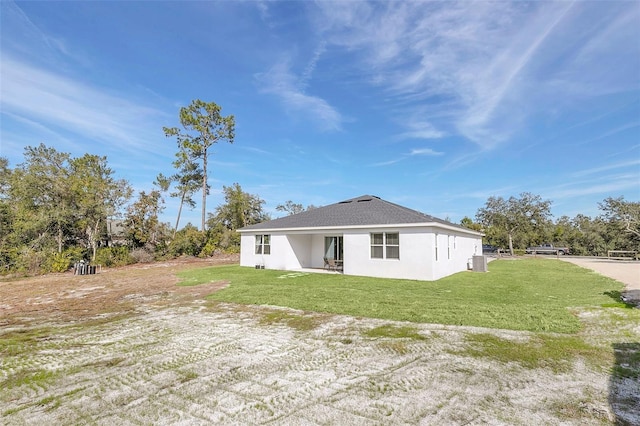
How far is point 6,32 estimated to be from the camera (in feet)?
33.4

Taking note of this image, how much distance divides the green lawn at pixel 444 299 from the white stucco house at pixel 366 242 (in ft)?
5.40

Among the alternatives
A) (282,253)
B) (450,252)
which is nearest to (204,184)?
(282,253)

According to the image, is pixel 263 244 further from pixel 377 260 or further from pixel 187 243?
pixel 187 243

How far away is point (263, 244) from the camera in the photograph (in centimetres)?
1817

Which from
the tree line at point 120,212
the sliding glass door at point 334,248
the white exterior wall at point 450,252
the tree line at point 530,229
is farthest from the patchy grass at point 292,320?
the tree line at point 530,229

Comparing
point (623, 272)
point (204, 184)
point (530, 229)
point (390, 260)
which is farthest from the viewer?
point (530, 229)

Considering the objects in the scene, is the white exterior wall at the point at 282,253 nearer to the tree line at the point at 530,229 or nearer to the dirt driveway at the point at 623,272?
the dirt driveway at the point at 623,272

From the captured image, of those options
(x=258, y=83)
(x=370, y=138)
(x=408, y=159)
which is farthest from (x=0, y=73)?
(x=408, y=159)

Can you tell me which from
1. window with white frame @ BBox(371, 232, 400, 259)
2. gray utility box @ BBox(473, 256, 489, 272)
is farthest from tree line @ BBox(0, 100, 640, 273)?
gray utility box @ BBox(473, 256, 489, 272)

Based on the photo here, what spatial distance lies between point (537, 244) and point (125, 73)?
165 feet

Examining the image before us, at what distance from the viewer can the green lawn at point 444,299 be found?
603 cm

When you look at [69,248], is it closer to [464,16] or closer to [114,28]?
[114,28]

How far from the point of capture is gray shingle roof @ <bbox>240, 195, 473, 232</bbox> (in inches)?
528

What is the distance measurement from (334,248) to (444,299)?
32.2 feet
